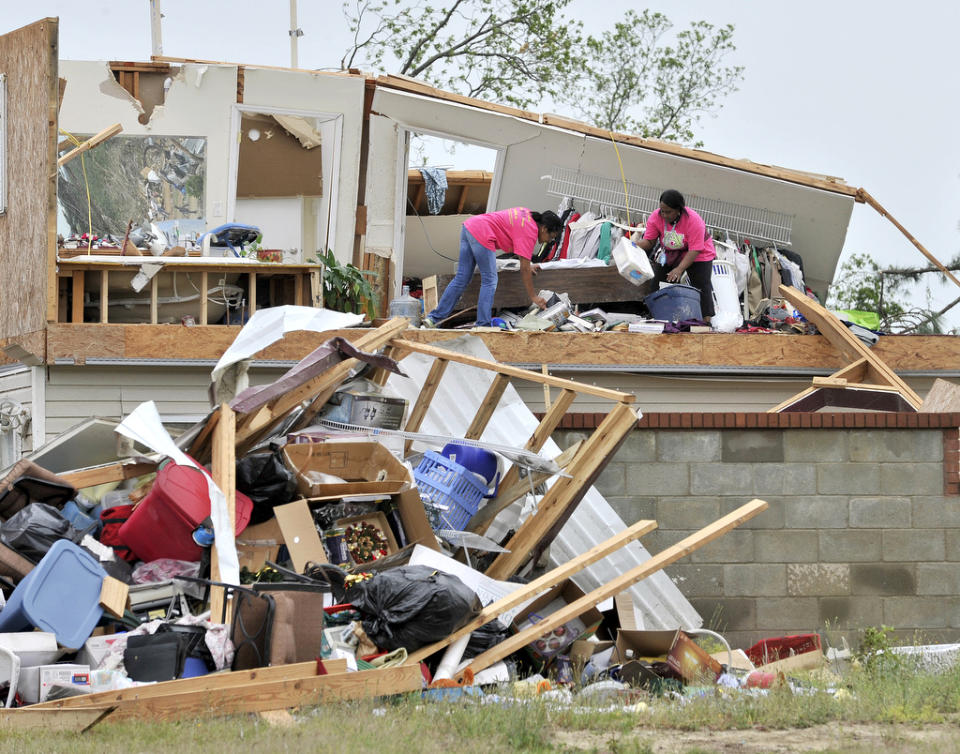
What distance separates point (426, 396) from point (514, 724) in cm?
399

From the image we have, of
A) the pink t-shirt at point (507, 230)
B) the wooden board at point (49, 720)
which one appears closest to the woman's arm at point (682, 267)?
the pink t-shirt at point (507, 230)

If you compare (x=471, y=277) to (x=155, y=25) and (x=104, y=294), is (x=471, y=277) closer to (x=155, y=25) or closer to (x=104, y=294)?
(x=104, y=294)

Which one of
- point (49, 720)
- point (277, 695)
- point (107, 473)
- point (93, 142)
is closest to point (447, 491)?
point (107, 473)

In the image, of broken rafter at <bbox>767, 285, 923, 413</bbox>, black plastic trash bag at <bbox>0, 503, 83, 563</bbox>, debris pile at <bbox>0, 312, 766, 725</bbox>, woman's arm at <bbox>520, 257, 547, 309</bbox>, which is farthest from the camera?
woman's arm at <bbox>520, 257, 547, 309</bbox>

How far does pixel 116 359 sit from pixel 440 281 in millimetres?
3783

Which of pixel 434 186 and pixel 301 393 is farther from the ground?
pixel 434 186

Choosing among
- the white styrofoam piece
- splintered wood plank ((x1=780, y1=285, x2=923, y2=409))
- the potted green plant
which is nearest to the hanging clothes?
the potted green plant

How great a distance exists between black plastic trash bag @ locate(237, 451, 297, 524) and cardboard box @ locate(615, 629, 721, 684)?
7.20ft

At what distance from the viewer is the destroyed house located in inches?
346

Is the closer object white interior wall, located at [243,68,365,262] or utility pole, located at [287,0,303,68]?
white interior wall, located at [243,68,365,262]

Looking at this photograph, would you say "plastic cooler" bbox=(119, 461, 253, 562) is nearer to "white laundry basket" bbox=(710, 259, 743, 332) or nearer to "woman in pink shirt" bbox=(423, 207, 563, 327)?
"woman in pink shirt" bbox=(423, 207, 563, 327)

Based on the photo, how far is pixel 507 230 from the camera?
11180 millimetres

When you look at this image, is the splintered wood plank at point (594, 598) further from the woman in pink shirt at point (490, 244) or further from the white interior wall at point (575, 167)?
the white interior wall at point (575, 167)

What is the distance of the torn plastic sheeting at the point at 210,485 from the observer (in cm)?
659
